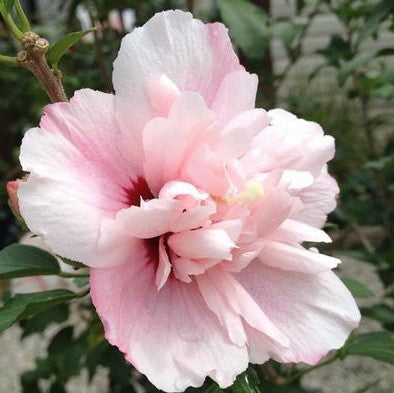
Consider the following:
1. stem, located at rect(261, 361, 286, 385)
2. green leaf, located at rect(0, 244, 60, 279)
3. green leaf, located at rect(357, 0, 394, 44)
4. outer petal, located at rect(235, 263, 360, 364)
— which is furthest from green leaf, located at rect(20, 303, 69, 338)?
outer petal, located at rect(235, 263, 360, 364)

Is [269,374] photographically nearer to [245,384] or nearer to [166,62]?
[245,384]

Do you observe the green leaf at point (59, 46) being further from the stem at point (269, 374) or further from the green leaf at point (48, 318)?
the green leaf at point (48, 318)

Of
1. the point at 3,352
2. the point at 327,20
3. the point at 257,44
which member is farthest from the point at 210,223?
the point at 327,20

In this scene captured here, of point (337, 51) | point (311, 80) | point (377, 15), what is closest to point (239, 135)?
point (377, 15)

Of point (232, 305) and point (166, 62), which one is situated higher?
point (166, 62)

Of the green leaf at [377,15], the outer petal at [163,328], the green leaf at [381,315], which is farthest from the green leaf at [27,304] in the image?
the green leaf at [381,315]

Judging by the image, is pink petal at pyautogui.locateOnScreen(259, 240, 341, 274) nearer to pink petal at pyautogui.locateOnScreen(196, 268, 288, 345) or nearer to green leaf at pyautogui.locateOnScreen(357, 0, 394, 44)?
pink petal at pyautogui.locateOnScreen(196, 268, 288, 345)
